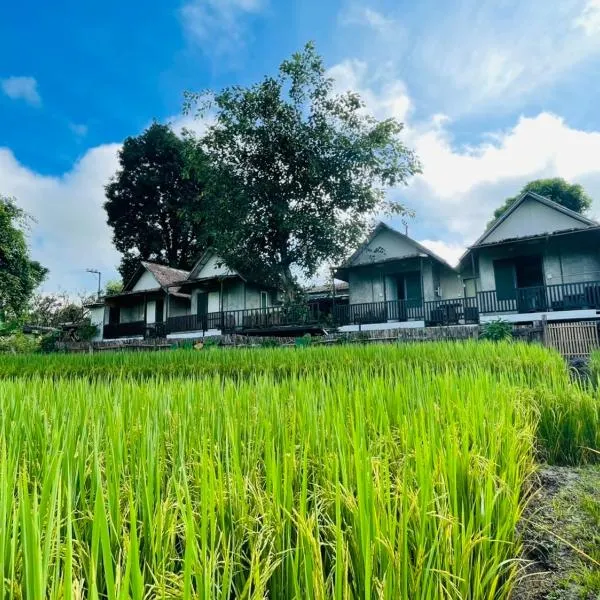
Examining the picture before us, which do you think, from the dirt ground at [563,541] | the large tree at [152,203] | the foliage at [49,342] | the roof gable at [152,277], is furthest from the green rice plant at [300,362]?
the large tree at [152,203]

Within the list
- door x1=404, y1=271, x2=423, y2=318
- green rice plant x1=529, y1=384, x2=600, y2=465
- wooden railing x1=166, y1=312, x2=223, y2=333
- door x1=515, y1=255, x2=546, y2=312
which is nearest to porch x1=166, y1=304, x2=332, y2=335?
wooden railing x1=166, y1=312, x2=223, y2=333

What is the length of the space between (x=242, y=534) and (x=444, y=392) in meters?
1.74

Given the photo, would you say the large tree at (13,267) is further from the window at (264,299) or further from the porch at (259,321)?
the window at (264,299)

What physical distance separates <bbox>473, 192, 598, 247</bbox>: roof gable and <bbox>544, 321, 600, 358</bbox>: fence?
7.48 meters

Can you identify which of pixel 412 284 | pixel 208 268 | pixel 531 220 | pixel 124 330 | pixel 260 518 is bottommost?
pixel 260 518

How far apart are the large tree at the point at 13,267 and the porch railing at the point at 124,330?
10169 millimetres

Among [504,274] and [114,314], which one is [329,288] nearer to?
[504,274]

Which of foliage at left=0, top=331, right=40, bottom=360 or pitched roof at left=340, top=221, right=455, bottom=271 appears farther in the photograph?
foliage at left=0, top=331, right=40, bottom=360

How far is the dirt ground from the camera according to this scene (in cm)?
137

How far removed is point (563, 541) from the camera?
5.12 ft

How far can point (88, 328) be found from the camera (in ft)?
99.6

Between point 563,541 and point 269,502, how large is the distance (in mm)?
1193

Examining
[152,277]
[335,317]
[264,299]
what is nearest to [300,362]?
[335,317]

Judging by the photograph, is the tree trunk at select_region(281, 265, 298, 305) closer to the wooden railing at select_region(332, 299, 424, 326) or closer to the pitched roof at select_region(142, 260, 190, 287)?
the wooden railing at select_region(332, 299, 424, 326)
